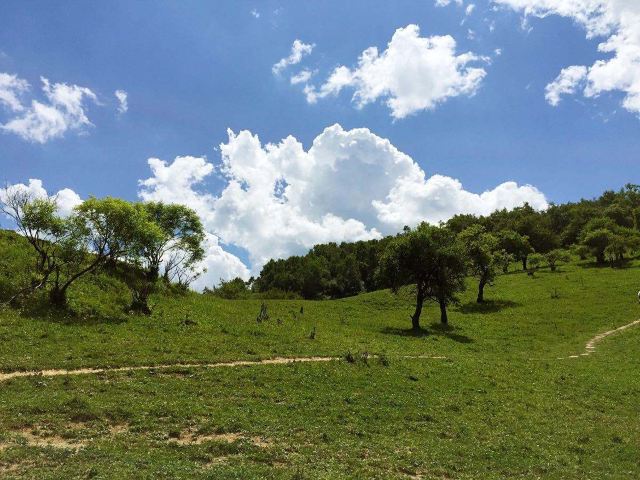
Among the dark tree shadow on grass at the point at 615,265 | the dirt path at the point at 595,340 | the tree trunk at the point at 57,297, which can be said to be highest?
the dark tree shadow on grass at the point at 615,265

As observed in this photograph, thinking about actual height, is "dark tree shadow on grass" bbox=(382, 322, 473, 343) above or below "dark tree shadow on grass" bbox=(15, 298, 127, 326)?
below

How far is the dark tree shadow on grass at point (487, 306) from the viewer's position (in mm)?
73500

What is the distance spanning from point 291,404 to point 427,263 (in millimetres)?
40040

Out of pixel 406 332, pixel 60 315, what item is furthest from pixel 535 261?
pixel 60 315

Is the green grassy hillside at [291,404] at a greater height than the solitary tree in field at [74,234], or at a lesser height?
lesser

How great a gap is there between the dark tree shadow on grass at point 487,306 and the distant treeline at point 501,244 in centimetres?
3916

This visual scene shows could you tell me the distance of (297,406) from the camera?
21844mm

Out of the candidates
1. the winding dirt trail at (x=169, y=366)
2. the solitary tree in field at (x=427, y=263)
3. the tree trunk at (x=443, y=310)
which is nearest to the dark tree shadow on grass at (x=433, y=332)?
the tree trunk at (x=443, y=310)

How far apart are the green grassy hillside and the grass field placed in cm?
Result: 10

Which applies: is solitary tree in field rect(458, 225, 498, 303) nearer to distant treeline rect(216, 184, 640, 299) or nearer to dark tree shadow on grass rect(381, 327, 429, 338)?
dark tree shadow on grass rect(381, 327, 429, 338)

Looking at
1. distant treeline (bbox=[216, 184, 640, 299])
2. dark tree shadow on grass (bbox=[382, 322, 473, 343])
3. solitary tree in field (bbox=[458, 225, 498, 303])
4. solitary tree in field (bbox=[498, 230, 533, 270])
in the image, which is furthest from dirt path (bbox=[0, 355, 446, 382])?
solitary tree in field (bbox=[498, 230, 533, 270])

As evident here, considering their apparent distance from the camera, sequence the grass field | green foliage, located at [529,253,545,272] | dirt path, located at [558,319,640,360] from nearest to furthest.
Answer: the grass field
dirt path, located at [558,319,640,360]
green foliage, located at [529,253,545,272]

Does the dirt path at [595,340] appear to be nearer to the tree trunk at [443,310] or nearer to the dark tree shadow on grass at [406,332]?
the dark tree shadow on grass at [406,332]

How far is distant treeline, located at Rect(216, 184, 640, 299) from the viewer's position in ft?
399
